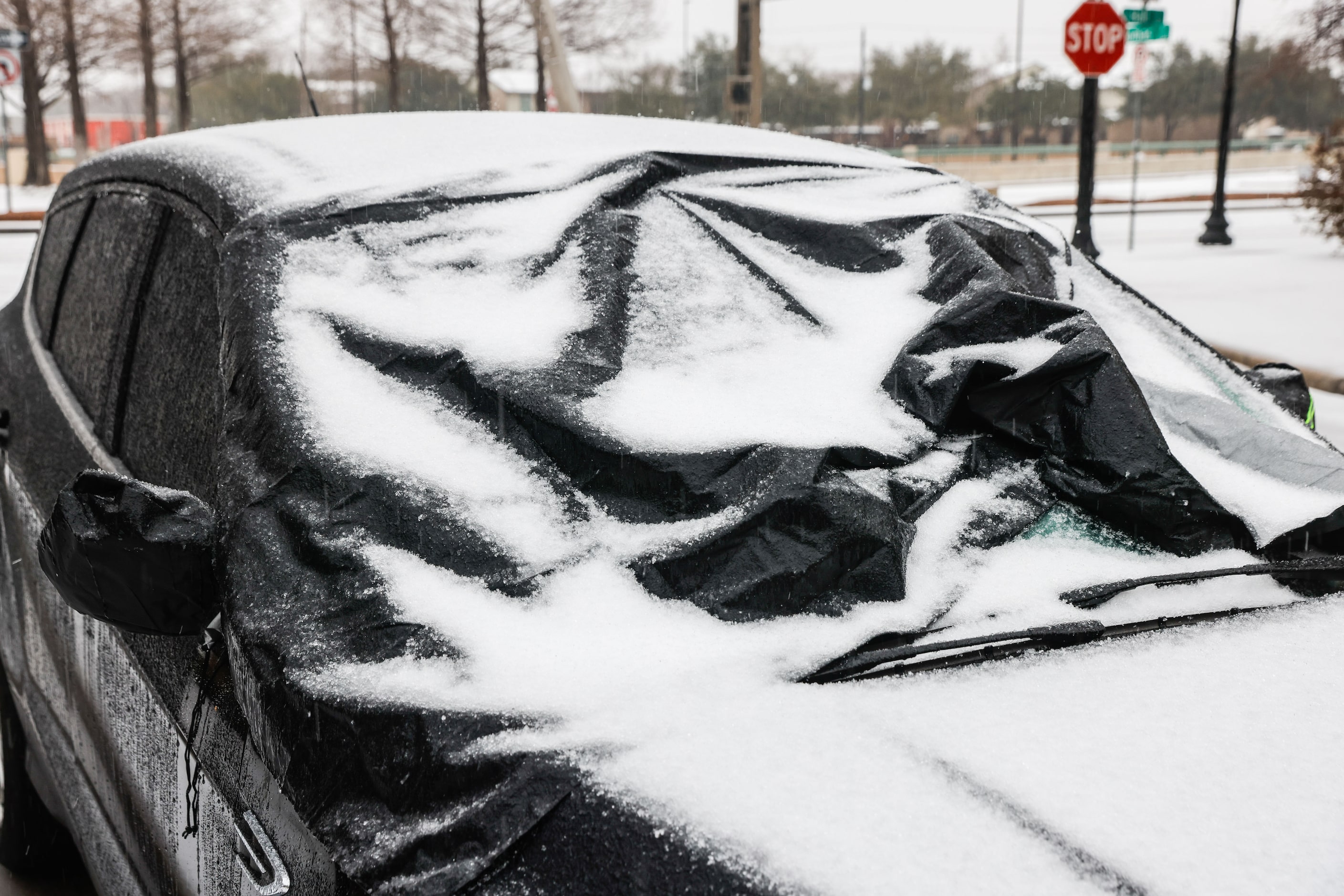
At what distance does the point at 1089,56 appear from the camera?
43.7 feet

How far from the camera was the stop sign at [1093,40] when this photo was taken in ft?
43.8

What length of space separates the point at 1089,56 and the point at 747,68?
3802 mm

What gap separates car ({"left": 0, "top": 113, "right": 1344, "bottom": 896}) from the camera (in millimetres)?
1217

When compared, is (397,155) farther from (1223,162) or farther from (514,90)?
(514,90)

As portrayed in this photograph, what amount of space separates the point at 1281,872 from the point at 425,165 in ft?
5.93

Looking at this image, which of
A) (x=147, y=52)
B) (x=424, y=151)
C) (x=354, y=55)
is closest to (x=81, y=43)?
(x=147, y=52)

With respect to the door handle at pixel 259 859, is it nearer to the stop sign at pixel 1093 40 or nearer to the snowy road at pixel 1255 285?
the snowy road at pixel 1255 285

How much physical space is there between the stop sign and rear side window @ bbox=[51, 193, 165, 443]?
12719 millimetres

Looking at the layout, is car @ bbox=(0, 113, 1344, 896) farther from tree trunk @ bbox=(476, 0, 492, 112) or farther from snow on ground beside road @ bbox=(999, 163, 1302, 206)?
tree trunk @ bbox=(476, 0, 492, 112)

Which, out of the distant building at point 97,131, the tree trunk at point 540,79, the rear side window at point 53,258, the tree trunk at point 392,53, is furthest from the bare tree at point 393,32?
the rear side window at point 53,258

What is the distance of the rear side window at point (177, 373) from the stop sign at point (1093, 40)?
13.0m

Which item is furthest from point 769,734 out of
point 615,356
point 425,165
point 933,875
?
point 425,165

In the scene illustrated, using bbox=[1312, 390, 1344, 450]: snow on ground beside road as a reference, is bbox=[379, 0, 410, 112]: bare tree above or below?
above

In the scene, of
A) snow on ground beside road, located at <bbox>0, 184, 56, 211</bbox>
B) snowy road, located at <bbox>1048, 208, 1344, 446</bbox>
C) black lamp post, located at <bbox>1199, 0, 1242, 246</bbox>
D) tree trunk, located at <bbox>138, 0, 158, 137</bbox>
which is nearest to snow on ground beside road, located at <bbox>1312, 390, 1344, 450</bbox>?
snowy road, located at <bbox>1048, 208, 1344, 446</bbox>
